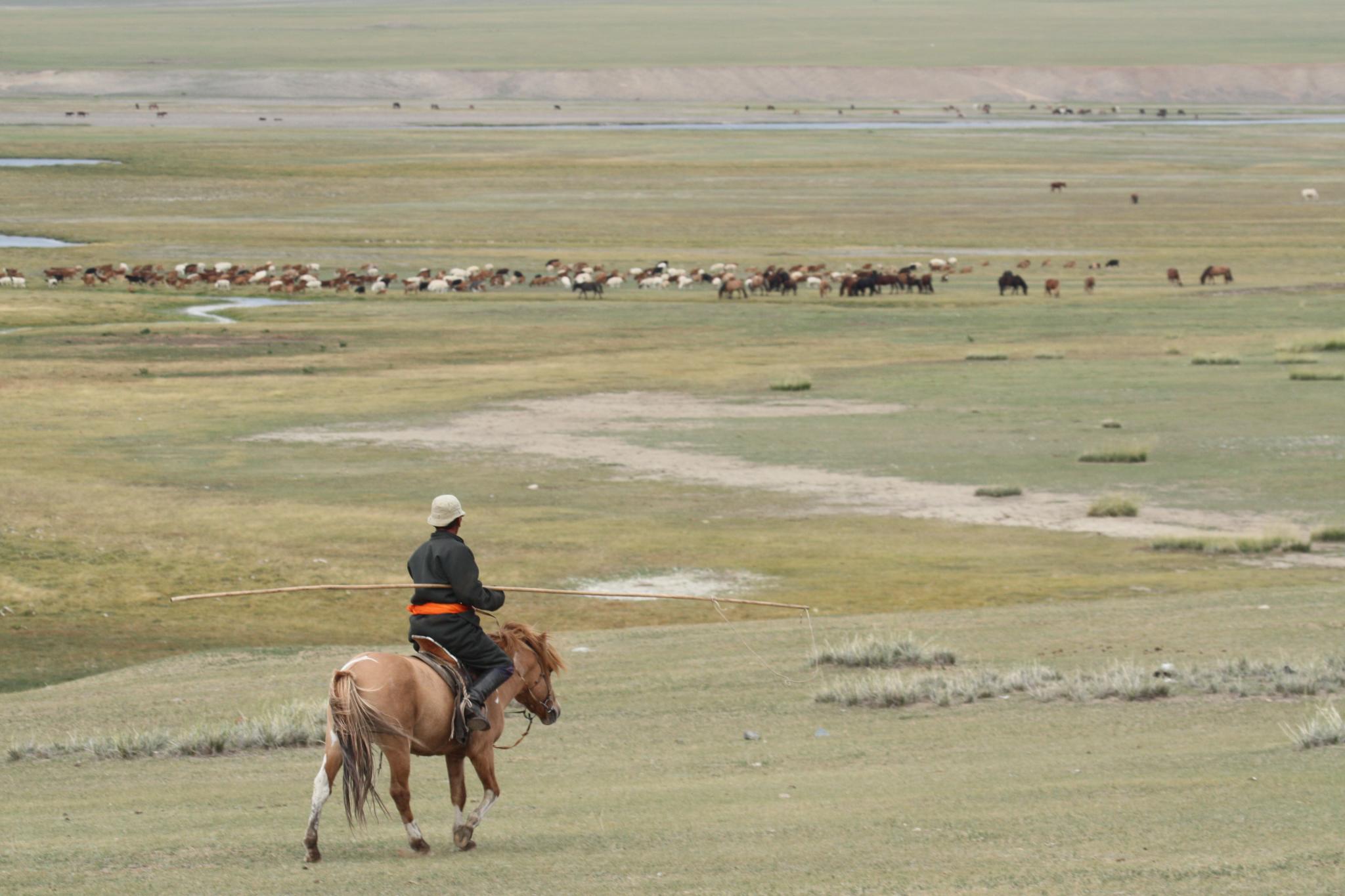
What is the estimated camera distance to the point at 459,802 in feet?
30.0

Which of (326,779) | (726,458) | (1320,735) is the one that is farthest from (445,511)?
(726,458)

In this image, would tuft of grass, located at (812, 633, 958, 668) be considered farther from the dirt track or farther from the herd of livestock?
the dirt track

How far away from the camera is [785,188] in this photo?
9969 centimetres

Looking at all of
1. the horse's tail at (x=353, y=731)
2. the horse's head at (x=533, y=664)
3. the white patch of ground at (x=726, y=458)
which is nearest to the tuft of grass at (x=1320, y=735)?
the horse's head at (x=533, y=664)

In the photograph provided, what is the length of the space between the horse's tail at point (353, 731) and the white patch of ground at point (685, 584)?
467 inches

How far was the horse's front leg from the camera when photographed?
9000 mm

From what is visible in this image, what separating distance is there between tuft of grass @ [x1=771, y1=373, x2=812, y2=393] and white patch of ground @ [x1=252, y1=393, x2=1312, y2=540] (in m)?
1.44

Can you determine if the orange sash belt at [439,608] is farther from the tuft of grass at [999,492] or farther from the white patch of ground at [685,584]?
the tuft of grass at [999,492]

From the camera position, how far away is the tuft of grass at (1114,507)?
25.1m

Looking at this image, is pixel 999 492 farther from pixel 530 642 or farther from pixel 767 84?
pixel 767 84

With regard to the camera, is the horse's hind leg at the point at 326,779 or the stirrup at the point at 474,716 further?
the stirrup at the point at 474,716

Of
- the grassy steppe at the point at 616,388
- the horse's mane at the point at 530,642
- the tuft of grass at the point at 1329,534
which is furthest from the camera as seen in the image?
the tuft of grass at the point at 1329,534

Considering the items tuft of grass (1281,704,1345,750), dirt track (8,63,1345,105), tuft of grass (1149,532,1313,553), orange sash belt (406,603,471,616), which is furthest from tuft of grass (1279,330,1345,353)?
dirt track (8,63,1345,105)

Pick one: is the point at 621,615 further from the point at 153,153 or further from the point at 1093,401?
the point at 153,153
